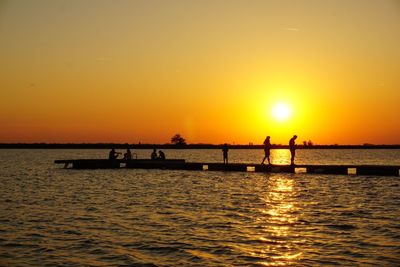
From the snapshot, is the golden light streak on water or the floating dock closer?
the golden light streak on water

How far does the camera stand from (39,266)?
14.3 meters

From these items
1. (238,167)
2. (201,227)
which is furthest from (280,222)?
(238,167)

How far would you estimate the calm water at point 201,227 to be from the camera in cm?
1509

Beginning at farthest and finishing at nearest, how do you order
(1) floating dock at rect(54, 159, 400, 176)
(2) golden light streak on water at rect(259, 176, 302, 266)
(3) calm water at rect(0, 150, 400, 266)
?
(1) floating dock at rect(54, 159, 400, 176) < (3) calm water at rect(0, 150, 400, 266) < (2) golden light streak on water at rect(259, 176, 302, 266)

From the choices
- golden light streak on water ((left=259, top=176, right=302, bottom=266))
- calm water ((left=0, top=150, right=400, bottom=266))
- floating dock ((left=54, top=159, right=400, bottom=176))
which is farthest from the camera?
floating dock ((left=54, top=159, right=400, bottom=176))

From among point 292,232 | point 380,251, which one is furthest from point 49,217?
point 380,251

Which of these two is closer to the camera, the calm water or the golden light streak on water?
the golden light streak on water

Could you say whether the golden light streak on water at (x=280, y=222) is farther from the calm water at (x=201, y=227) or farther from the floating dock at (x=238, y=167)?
the floating dock at (x=238, y=167)

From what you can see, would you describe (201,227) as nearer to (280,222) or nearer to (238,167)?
(280,222)

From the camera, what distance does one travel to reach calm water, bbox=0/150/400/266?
1509 cm

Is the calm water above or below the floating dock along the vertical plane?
below

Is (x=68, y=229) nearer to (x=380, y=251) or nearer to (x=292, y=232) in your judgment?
(x=292, y=232)

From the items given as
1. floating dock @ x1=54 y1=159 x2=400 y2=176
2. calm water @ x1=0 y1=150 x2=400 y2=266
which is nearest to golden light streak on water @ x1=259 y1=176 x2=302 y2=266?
calm water @ x1=0 y1=150 x2=400 y2=266

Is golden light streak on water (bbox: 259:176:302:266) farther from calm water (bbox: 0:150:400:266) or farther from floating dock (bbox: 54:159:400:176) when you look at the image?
floating dock (bbox: 54:159:400:176)
